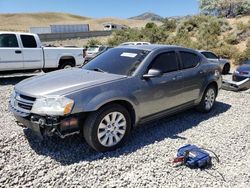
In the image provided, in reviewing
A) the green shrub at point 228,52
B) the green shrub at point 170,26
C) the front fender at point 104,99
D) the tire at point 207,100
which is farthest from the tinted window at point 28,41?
the green shrub at point 170,26

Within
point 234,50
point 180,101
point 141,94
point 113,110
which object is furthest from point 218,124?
point 234,50

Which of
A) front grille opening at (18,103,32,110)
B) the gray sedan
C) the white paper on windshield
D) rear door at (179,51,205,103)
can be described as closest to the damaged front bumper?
the gray sedan

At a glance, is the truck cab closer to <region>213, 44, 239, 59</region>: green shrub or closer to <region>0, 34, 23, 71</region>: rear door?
<region>0, 34, 23, 71</region>: rear door

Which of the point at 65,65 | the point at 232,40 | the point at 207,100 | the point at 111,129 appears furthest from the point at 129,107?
the point at 232,40

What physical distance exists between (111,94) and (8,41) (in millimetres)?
7224

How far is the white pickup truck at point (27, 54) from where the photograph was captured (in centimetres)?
983

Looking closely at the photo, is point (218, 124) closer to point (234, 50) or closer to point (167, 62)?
point (167, 62)

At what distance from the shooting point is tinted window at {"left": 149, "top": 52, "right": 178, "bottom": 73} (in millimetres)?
5066

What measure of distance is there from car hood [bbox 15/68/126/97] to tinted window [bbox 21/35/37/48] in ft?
19.9

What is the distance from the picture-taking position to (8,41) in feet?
32.7

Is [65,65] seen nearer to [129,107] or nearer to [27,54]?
[27,54]

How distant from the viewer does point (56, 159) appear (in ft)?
13.3

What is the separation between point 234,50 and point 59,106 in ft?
56.6

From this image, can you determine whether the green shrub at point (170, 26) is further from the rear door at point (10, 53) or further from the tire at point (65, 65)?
the rear door at point (10, 53)
